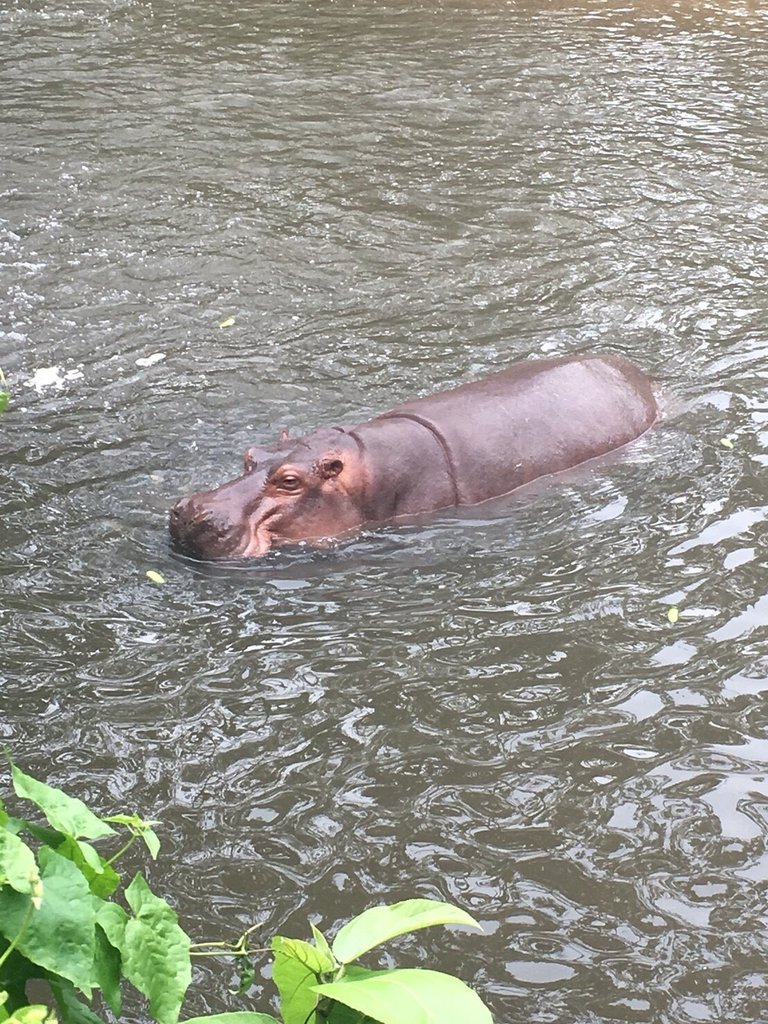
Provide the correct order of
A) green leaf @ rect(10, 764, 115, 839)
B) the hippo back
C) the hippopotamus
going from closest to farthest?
green leaf @ rect(10, 764, 115, 839) < the hippopotamus < the hippo back

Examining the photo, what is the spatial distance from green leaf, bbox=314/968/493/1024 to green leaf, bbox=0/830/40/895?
34 centimetres

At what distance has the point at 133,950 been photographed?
5.64 feet

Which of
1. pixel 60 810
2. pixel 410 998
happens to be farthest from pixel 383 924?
Answer: pixel 60 810

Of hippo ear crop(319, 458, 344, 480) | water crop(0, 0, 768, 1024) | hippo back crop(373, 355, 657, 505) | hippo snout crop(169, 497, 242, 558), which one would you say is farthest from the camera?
Result: hippo back crop(373, 355, 657, 505)

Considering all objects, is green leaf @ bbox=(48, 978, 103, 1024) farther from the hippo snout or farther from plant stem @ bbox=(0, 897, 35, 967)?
the hippo snout

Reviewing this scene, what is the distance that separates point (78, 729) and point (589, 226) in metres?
5.81

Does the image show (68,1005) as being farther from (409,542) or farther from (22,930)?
(409,542)

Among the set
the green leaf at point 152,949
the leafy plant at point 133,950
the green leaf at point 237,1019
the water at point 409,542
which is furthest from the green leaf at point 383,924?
the water at point 409,542

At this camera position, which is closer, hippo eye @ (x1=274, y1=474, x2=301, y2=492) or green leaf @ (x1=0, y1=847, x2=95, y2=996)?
green leaf @ (x1=0, y1=847, x2=95, y2=996)

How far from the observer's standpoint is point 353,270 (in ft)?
26.9

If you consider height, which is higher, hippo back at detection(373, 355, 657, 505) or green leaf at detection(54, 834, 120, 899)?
green leaf at detection(54, 834, 120, 899)

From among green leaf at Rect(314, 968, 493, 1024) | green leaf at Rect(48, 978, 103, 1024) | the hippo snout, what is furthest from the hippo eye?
green leaf at Rect(314, 968, 493, 1024)

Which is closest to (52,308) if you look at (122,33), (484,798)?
(484,798)

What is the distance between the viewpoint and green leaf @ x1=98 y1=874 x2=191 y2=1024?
5.58ft
